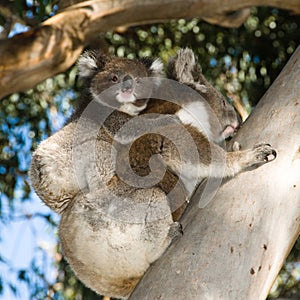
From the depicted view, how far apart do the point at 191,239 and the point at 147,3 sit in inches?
94.3

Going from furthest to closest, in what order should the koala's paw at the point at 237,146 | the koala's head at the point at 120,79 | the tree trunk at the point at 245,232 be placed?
the koala's head at the point at 120,79
the koala's paw at the point at 237,146
the tree trunk at the point at 245,232

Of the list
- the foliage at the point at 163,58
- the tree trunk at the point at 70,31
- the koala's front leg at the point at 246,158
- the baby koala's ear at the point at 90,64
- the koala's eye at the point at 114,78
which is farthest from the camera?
the foliage at the point at 163,58

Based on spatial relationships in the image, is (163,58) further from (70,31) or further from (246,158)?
(246,158)

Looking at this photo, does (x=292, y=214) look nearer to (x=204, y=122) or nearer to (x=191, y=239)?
(x=191, y=239)

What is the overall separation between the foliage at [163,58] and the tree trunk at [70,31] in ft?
4.28

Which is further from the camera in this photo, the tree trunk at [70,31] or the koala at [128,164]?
the tree trunk at [70,31]

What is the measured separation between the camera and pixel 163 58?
6.16 meters

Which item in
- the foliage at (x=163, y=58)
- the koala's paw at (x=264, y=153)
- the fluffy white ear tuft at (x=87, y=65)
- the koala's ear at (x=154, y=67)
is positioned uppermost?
the koala's paw at (x=264, y=153)

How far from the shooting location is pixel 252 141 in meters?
2.98

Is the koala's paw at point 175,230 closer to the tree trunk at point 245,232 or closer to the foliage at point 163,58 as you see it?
the tree trunk at point 245,232

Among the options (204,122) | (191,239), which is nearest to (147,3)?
(204,122)

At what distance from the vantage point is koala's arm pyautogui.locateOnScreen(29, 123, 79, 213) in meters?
3.19

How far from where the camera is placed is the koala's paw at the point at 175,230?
272cm

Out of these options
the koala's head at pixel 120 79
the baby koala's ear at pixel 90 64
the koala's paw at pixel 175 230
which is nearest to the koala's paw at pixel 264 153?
the koala's paw at pixel 175 230
